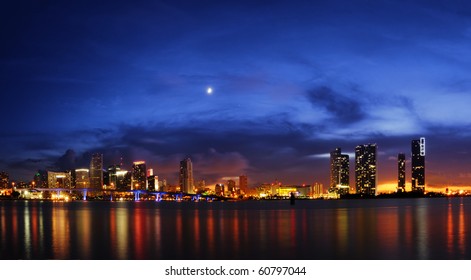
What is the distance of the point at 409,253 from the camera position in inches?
1367

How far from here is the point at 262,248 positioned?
37188 mm

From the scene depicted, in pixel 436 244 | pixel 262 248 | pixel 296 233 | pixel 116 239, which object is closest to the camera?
pixel 262 248

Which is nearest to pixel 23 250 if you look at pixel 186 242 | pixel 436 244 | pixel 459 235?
pixel 186 242

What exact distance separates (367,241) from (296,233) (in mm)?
8652

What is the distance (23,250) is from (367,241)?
2654cm

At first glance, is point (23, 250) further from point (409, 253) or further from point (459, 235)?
point (459, 235)

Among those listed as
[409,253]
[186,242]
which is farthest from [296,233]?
[409,253]
